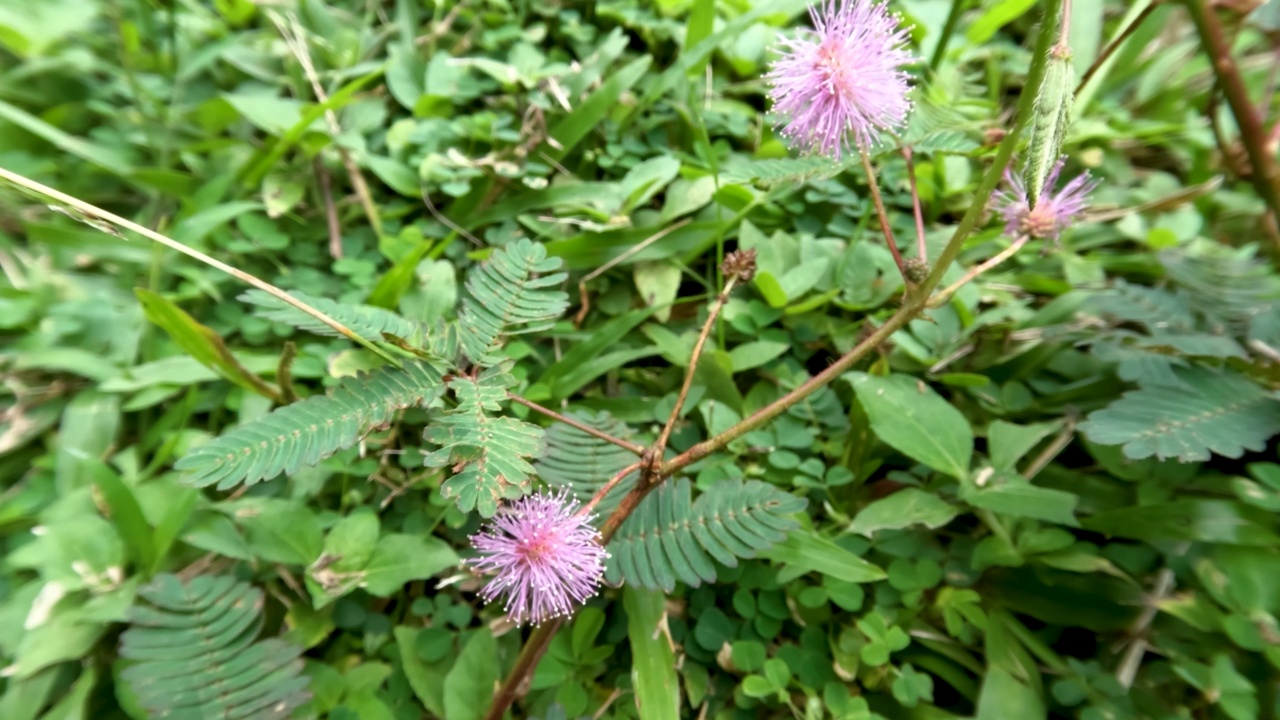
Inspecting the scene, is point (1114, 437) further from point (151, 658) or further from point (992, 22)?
point (151, 658)

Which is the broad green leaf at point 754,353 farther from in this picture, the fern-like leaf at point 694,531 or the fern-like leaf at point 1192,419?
the fern-like leaf at point 1192,419

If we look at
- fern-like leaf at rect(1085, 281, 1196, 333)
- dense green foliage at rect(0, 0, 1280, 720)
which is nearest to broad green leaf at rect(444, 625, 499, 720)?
dense green foliage at rect(0, 0, 1280, 720)

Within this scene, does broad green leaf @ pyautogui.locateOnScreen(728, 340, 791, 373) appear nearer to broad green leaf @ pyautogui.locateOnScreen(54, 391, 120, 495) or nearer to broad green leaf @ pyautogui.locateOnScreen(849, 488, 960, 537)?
broad green leaf @ pyautogui.locateOnScreen(849, 488, 960, 537)

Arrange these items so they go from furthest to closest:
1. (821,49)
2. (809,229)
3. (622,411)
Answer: (809,229), (622,411), (821,49)

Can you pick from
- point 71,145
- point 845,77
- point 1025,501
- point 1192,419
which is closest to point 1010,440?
point 1025,501

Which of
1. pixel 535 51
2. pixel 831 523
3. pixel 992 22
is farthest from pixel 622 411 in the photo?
pixel 992 22
